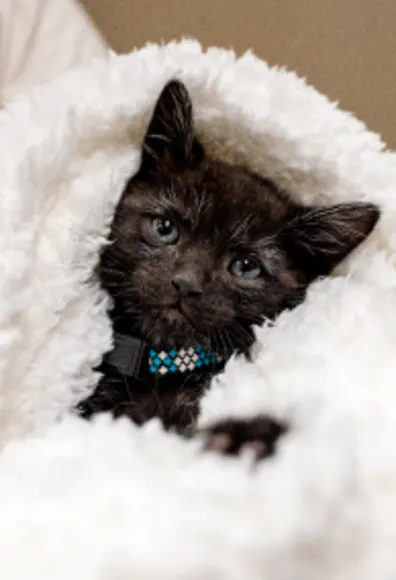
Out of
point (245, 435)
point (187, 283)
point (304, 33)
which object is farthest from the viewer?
point (304, 33)

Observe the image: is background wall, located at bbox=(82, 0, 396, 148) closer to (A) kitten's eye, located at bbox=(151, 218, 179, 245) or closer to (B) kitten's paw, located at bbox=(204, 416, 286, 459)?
(A) kitten's eye, located at bbox=(151, 218, 179, 245)

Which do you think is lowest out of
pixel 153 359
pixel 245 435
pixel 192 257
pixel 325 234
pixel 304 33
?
pixel 245 435

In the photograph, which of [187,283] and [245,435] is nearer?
[245,435]

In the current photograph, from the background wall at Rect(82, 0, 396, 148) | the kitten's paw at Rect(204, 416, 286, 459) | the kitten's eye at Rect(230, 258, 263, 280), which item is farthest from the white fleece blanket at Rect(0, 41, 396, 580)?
the background wall at Rect(82, 0, 396, 148)

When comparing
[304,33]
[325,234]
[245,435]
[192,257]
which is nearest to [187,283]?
[192,257]

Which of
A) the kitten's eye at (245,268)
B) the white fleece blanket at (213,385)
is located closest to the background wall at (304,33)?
the white fleece blanket at (213,385)

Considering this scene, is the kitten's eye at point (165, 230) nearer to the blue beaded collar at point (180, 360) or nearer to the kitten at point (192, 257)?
the kitten at point (192, 257)

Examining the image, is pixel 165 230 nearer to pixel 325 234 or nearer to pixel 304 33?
pixel 325 234

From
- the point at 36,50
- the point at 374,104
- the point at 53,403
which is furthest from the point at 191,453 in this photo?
the point at 374,104

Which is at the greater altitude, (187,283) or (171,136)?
(171,136)
